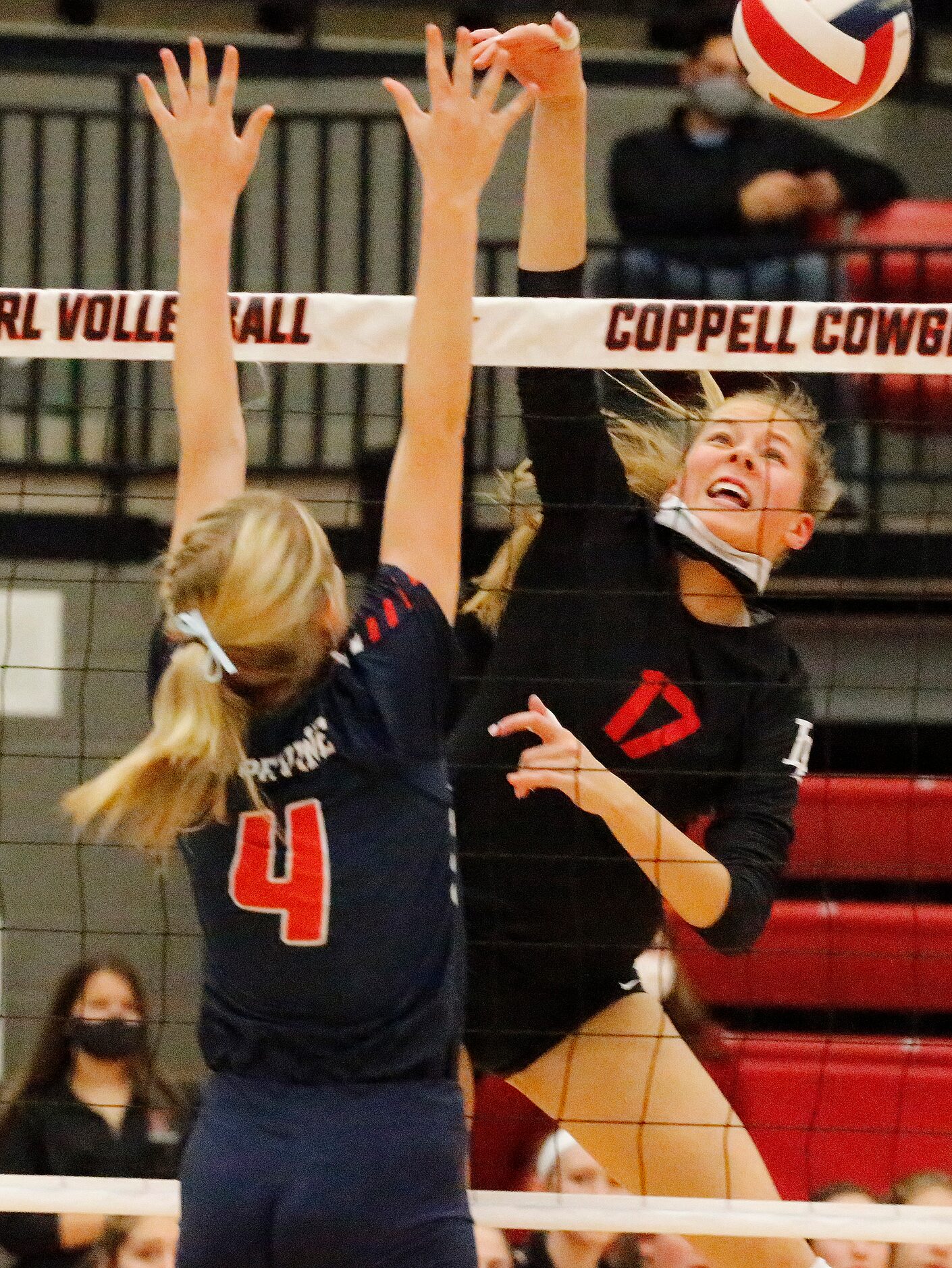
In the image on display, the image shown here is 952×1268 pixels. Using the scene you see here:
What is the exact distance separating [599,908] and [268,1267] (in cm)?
106

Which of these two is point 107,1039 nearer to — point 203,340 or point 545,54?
point 203,340

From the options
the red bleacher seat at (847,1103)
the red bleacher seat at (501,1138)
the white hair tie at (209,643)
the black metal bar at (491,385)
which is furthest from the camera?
the black metal bar at (491,385)

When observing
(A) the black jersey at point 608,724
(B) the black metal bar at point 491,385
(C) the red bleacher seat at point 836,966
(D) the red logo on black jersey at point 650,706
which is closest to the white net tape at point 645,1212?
(A) the black jersey at point 608,724

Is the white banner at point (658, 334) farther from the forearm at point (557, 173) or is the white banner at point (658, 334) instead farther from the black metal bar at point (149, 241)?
the black metal bar at point (149, 241)

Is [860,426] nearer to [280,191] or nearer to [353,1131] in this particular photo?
[280,191]

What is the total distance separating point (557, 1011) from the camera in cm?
309

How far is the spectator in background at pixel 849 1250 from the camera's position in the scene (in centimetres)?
427

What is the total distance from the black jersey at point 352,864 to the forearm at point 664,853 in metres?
0.43

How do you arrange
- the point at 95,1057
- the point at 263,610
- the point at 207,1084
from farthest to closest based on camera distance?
1. the point at 95,1057
2. the point at 207,1084
3. the point at 263,610

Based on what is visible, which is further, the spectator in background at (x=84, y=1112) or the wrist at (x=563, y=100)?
the spectator in background at (x=84, y=1112)

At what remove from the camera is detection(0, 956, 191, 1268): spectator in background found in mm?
4395

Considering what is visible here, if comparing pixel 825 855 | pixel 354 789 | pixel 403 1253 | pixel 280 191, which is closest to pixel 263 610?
pixel 354 789

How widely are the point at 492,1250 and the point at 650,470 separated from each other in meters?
1.96

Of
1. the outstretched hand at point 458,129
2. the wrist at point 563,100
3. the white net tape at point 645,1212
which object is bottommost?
the white net tape at point 645,1212
